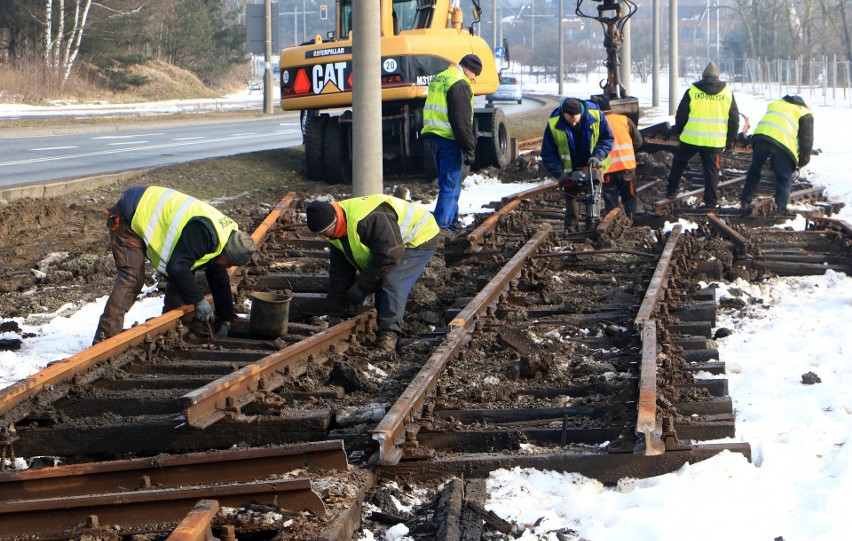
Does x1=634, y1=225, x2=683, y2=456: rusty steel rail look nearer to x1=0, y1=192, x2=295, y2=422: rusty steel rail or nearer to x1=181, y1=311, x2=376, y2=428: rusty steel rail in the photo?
x1=181, y1=311, x2=376, y2=428: rusty steel rail

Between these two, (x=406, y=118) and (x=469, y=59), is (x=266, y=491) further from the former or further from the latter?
(x=406, y=118)

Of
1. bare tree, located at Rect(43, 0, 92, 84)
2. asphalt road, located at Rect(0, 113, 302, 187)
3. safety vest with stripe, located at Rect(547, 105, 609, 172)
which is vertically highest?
bare tree, located at Rect(43, 0, 92, 84)

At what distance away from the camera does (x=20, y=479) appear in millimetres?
5223

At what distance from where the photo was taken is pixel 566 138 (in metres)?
12.2

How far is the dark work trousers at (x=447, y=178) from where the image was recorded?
1235 cm

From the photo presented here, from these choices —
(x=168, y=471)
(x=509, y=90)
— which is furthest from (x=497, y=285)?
(x=509, y=90)

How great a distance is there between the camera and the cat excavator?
1574cm

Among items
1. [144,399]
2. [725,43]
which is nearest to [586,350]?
[144,399]

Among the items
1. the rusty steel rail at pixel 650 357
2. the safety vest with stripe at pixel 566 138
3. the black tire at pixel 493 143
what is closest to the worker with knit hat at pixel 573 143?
the safety vest with stripe at pixel 566 138

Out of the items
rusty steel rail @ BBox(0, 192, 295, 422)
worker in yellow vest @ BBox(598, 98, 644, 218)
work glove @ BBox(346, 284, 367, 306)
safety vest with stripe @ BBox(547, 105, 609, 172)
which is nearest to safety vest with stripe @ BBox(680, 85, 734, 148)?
worker in yellow vest @ BBox(598, 98, 644, 218)

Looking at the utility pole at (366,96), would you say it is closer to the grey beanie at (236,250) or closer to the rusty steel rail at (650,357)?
the rusty steel rail at (650,357)

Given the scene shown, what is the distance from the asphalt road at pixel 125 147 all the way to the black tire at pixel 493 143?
16.9ft

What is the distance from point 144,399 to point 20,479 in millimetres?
1205

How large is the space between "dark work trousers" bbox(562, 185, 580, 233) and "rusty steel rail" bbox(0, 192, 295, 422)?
17.7 feet
